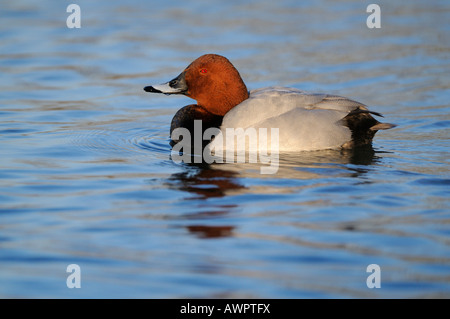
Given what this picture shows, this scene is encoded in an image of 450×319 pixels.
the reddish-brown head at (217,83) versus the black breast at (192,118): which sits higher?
the reddish-brown head at (217,83)

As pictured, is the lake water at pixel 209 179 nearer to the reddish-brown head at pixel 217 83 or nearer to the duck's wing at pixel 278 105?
the duck's wing at pixel 278 105

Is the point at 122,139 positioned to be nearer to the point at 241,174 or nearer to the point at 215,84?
the point at 215,84

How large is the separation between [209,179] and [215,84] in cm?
154

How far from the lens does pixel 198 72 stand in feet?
24.0

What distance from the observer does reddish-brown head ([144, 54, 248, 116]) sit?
722 centimetres

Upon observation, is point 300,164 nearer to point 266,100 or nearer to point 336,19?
point 266,100

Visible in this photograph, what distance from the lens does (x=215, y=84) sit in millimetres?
7262

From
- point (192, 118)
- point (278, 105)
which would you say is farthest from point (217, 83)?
point (278, 105)

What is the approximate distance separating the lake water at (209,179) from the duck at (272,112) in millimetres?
204

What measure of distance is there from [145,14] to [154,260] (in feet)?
32.3

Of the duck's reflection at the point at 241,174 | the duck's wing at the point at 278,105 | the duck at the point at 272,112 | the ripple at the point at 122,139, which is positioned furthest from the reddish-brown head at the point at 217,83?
the duck's reflection at the point at 241,174

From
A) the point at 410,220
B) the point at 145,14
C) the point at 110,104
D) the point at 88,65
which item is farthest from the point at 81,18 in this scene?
the point at 410,220

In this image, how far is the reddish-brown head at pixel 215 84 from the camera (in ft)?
23.7

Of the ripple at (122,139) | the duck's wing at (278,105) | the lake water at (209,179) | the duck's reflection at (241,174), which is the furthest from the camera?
the ripple at (122,139)
